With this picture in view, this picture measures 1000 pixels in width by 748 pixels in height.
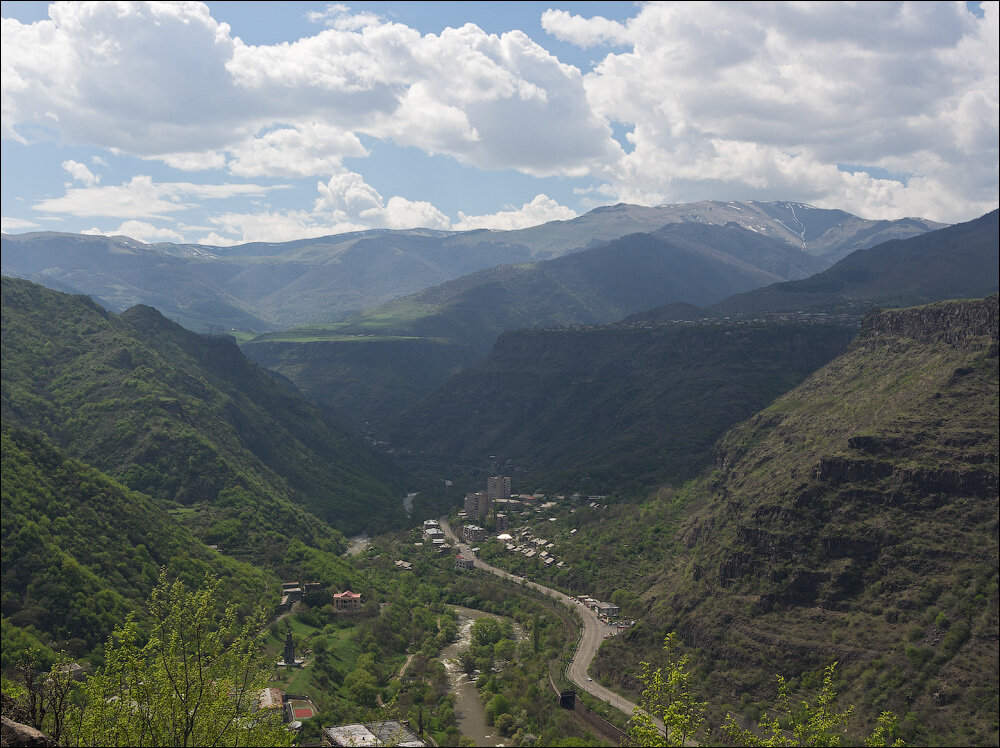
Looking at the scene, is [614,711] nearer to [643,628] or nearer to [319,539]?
[643,628]

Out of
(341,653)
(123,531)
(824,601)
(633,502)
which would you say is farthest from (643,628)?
(123,531)

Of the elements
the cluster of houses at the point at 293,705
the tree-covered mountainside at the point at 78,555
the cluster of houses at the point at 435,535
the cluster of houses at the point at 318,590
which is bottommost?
the cluster of houses at the point at 435,535

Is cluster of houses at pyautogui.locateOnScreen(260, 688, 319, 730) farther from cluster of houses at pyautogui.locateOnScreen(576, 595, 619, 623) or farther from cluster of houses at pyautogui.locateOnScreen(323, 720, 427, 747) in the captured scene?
cluster of houses at pyautogui.locateOnScreen(576, 595, 619, 623)

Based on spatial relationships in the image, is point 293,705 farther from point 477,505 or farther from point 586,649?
point 477,505

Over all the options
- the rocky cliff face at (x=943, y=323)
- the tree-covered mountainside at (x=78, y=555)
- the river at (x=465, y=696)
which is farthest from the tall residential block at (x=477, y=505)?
the rocky cliff face at (x=943, y=323)

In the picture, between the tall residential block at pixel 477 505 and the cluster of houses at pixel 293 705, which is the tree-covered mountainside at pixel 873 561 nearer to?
the cluster of houses at pixel 293 705
